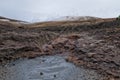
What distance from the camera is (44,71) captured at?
3144cm

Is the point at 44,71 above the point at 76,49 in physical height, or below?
below

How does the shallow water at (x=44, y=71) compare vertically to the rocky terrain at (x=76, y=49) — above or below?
below

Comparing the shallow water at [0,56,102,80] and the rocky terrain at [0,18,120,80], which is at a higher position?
the rocky terrain at [0,18,120,80]

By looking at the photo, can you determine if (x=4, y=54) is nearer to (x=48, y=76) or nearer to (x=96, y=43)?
(x=48, y=76)

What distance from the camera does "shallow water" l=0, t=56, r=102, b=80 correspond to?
1122 inches

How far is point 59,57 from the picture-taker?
3847cm

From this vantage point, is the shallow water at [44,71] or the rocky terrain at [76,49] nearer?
the shallow water at [44,71]

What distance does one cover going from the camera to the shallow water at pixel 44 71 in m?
28.5

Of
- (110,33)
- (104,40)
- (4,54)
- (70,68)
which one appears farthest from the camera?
(110,33)

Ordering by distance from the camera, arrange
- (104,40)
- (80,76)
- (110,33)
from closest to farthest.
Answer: (80,76) < (104,40) < (110,33)

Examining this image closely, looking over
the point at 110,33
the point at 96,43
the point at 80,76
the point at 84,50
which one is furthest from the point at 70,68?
the point at 110,33

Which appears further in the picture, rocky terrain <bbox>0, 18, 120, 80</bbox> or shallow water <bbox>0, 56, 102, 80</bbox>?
rocky terrain <bbox>0, 18, 120, 80</bbox>

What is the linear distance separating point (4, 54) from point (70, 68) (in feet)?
34.3

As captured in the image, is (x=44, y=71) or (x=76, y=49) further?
(x=76, y=49)
